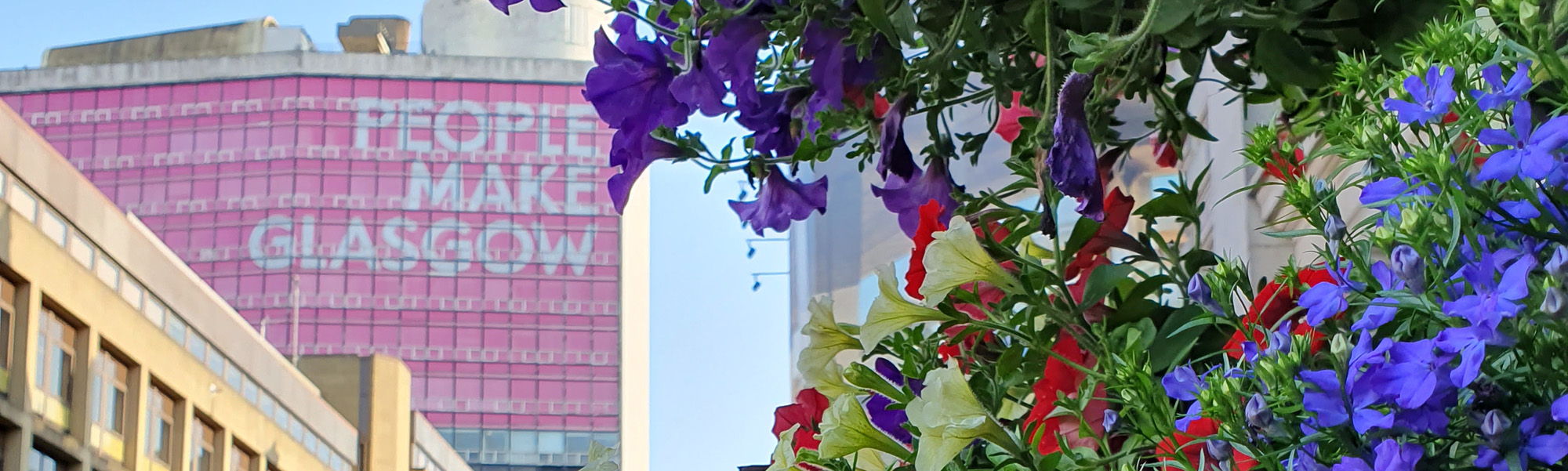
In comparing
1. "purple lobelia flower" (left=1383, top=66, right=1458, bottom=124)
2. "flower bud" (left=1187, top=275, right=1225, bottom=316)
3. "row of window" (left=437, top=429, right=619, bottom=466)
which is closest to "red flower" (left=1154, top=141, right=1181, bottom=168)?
"flower bud" (left=1187, top=275, right=1225, bottom=316)

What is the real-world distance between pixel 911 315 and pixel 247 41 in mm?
48282

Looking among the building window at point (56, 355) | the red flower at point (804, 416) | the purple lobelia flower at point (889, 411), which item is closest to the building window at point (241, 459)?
the building window at point (56, 355)

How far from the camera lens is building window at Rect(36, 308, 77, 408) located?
48.5ft

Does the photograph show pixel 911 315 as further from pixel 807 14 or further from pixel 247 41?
pixel 247 41

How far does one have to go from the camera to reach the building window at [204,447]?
1839cm

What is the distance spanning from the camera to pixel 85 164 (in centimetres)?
4347

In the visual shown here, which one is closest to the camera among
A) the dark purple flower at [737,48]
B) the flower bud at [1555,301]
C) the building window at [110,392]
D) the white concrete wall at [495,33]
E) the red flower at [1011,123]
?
the flower bud at [1555,301]

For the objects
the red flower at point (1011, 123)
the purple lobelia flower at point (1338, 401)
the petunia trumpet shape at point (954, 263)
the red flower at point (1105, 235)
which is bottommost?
the purple lobelia flower at point (1338, 401)

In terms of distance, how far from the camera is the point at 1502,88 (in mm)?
484

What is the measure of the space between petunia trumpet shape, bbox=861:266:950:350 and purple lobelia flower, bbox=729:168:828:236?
0.16 m

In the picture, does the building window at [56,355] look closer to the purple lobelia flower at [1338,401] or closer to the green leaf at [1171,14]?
the green leaf at [1171,14]

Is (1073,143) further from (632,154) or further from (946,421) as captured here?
(632,154)

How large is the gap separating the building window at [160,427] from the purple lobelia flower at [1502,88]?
721 inches

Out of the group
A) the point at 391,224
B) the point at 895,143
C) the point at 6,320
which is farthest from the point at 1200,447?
the point at 391,224
